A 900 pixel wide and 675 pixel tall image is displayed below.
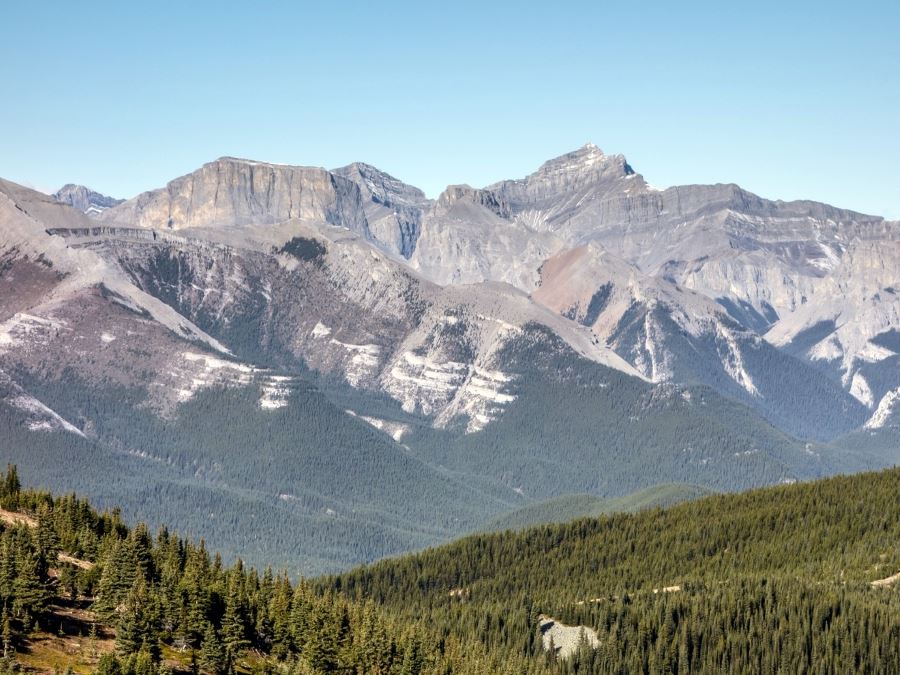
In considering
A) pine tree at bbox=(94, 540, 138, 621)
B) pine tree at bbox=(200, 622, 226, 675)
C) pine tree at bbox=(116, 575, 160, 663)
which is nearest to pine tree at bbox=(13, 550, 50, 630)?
pine tree at bbox=(94, 540, 138, 621)

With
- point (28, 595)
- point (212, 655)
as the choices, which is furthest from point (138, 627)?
point (28, 595)

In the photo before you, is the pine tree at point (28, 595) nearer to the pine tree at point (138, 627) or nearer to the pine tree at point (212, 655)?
the pine tree at point (138, 627)

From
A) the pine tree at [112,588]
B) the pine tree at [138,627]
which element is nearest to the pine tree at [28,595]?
the pine tree at [112,588]

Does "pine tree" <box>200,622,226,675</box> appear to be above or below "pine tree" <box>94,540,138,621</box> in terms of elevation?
below

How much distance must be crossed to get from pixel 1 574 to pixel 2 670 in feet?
67.0

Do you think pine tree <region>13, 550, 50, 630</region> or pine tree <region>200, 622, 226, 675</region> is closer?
pine tree <region>13, 550, 50, 630</region>

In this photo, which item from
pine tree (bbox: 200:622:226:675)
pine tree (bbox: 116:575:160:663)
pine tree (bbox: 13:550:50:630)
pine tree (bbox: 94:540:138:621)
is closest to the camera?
pine tree (bbox: 13:550:50:630)

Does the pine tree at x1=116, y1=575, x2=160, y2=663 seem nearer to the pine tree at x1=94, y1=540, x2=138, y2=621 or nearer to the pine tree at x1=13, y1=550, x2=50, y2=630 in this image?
the pine tree at x1=94, y1=540, x2=138, y2=621

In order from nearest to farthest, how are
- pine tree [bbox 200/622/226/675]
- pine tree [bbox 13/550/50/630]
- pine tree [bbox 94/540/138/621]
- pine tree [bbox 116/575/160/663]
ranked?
pine tree [bbox 13/550/50/630], pine tree [bbox 116/575/160/663], pine tree [bbox 200/622/226/675], pine tree [bbox 94/540/138/621]

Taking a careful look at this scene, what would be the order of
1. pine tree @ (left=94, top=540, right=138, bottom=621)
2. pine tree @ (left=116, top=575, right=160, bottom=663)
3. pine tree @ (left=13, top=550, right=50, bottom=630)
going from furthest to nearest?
pine tree @ (left=94, top=540, right=138, bottom=621)
pine tree @ (left=116, top=575, right=160, bottom=663)
pine tree @ (left=13, top=550, right=50, bottom=630)

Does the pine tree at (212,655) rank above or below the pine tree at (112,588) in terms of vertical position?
below

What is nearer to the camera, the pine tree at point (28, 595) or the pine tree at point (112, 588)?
the pine tree at point (28, 595)

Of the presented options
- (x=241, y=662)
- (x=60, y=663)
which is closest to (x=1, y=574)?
(x=60, y=663)

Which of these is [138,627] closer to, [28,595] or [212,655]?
[212,655]
